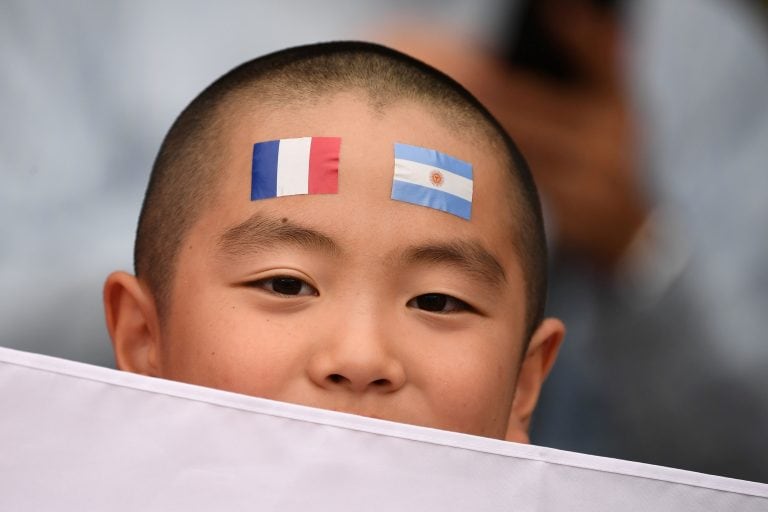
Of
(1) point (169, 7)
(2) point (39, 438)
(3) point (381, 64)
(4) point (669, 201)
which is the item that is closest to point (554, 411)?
(4) point (669, 201)

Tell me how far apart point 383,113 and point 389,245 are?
191 millimetres

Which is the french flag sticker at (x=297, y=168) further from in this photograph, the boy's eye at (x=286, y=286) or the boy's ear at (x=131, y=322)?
the boy's ear at (x=131, y=322)

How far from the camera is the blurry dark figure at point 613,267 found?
1.94 m

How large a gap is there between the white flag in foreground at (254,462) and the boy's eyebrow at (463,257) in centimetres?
38

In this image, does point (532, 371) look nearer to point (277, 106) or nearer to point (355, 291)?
point (355, 291)

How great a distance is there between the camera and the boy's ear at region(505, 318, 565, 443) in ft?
4.49

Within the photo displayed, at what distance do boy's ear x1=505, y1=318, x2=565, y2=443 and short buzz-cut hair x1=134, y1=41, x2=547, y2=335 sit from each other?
0.03 meters

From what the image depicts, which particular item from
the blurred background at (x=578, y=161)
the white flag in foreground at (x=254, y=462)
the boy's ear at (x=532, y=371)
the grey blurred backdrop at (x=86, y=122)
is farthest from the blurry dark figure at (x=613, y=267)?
the white flag in foreground at (x=254, y=462)

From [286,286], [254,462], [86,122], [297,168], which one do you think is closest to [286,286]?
[286,286]

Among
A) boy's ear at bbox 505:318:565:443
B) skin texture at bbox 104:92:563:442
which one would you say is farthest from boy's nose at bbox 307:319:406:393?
boy's ear at bbox 505:318:565:443

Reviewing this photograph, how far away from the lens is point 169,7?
1.92 metres

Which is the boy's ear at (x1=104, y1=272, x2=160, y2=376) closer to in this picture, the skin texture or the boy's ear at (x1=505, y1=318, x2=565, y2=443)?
the skin texture

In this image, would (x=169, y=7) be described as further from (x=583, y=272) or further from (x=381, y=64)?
(x=583, y=272)

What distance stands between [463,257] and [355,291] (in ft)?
0.55
